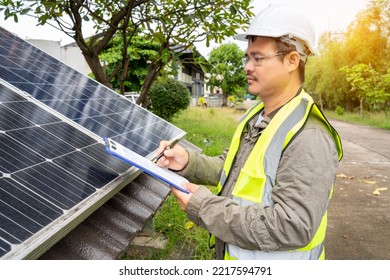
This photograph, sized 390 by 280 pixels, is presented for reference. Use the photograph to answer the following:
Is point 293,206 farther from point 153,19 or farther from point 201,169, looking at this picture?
point 153,19

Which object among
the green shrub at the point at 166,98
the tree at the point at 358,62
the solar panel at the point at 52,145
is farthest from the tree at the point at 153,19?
the tree at the point at 358,62

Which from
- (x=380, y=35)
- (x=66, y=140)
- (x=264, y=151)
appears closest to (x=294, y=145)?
(x=264, y=151)

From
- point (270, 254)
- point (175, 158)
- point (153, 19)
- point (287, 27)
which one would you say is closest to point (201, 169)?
point (175, 158)

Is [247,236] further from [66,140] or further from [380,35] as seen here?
[380,35]

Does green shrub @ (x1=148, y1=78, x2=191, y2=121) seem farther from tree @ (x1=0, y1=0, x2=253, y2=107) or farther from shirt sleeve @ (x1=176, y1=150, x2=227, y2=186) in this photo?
shirt sleeve @ (x1=176, y1=150, x2=227, y2=186)

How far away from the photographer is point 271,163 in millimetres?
1571

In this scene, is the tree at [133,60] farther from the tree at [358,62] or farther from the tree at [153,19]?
the tree at [153,19]

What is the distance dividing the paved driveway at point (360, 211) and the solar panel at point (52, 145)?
8.86ft

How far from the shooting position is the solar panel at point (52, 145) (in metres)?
1.39

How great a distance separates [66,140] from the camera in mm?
2205

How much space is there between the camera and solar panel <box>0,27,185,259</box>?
1.39 meters

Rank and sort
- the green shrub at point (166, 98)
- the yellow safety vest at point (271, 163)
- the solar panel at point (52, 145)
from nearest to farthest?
the solar panel at point (52, 145), the yellow safety vest at point (271, 163), the green shrub at point (166, 98)

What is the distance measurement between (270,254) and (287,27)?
0.97 metres

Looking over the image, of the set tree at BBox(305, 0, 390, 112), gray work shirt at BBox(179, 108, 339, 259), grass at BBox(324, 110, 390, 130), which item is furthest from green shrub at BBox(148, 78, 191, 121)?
gray work shirt at BBox(179, 108, 339, 259)
